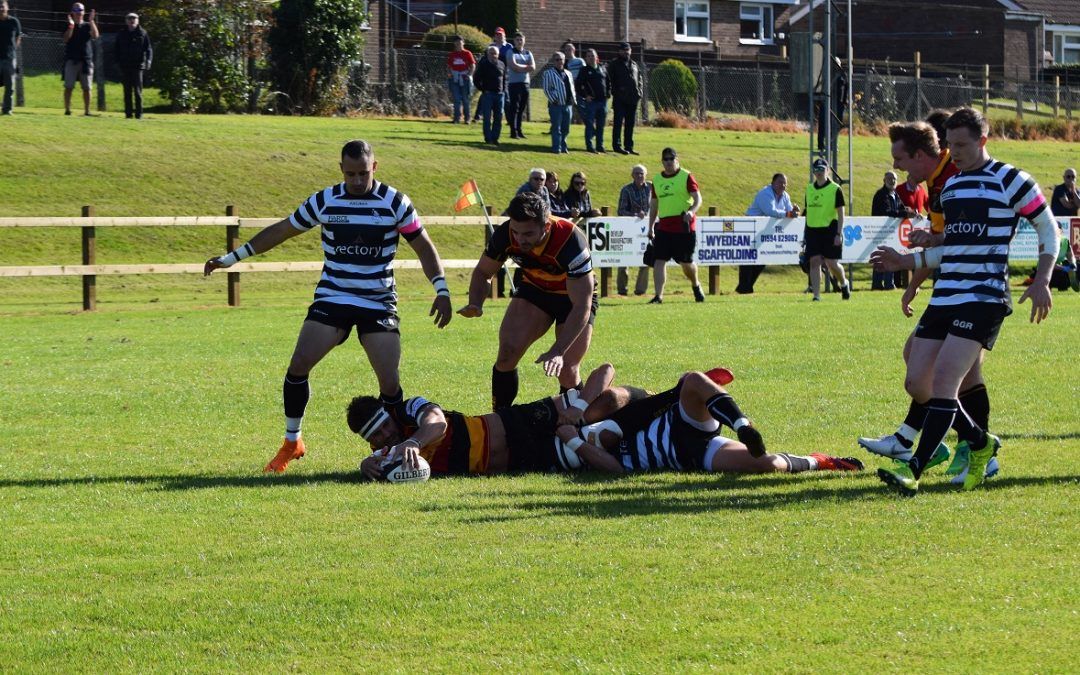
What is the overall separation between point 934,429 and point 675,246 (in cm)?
1476

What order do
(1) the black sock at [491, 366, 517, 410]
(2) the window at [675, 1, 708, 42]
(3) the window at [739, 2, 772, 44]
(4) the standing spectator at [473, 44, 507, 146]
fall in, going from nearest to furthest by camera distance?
(1) the black sock at [491, 366, 517, 410]
(4) the standing spectator at [473, 44, 507, 146]
(2) the window at [675, 1, 708, 42]
(3) the window at [739, 2, 772, 44]

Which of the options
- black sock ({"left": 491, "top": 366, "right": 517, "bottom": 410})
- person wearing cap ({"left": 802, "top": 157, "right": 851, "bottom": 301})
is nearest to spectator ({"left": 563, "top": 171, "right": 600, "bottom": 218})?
person wearing cap ({"left": 802, "top": 157, "right": 851, "bottom": 301})

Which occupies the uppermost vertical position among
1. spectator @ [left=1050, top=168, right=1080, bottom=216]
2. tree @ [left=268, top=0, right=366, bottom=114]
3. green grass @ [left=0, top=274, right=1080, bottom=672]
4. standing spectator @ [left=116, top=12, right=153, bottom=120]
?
tree @ [left=268, top=0, right=366, bottom=114]

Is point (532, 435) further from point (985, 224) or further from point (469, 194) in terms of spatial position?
point (469, 194)

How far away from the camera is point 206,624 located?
5.52 metres

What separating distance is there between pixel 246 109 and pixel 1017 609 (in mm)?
33042

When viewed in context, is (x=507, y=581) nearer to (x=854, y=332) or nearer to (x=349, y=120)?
(x=854, y=332)

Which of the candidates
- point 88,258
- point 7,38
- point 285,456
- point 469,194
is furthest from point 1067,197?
point 285,456

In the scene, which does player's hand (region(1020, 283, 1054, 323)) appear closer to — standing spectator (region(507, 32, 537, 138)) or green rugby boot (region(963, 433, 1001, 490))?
green rugby boot (region(963, 433, 1001, 490))

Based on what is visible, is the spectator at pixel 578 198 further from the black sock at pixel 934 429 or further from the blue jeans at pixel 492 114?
the black sock at pixel 934 429

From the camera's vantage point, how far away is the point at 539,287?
33.6ft

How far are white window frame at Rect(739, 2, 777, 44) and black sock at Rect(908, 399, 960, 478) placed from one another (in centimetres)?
5599

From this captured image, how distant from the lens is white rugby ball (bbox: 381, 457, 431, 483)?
8.58 m

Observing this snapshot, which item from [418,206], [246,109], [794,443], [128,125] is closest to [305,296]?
[418,206]
